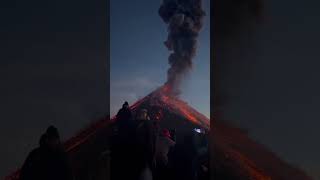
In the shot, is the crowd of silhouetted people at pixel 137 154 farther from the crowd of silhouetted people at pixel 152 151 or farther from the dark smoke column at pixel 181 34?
the dark smoke column at pixel 181 34

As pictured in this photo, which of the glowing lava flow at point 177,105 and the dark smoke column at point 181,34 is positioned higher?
the dark smoke column at point 181,34

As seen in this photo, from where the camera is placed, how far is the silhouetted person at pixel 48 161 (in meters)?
3.89

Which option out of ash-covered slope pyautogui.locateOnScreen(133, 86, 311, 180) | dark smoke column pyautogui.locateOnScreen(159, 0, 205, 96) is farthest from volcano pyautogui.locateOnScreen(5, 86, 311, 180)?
dark smoke column pyautogui.locateOnScreen(159, 0, 205, 96)

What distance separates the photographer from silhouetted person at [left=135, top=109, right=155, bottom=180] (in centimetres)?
388

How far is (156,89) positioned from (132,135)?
1.61ft

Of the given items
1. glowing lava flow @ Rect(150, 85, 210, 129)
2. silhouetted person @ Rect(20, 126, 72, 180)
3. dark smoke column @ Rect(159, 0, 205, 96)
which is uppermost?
dark smoke column @ Rect(159, 0, 205, 96)

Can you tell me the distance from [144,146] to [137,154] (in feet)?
0.32

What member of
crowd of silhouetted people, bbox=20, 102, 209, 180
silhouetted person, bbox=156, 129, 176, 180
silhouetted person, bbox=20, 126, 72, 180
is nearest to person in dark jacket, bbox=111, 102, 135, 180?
crowd of silhouetted people, bbox=20, 102, 209, 180

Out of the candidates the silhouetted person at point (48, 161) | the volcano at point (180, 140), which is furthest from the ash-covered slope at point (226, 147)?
the silhouetted person at point (48, 161)

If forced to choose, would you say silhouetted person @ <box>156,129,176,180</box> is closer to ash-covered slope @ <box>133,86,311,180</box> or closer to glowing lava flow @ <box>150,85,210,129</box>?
Result: ash-covered slope @ <box>133,86,311,180</box>

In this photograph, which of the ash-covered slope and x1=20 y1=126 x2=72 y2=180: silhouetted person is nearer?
the ash-covered slope

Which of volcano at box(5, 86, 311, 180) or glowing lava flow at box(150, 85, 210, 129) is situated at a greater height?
glowing lava flow at box(150, 85, 210, 129)

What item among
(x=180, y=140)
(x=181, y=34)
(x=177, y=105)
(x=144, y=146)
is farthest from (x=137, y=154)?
(x=181, y=34)

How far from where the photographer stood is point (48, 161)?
3900 mm
